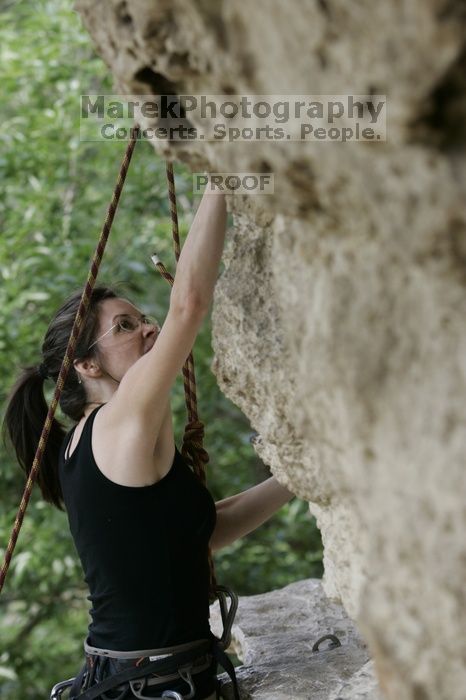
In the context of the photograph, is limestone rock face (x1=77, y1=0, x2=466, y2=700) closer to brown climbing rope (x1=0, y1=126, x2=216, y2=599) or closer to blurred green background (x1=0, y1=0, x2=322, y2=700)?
brown climbing rope (x1=0, y1=126, x2=216, y2=599)

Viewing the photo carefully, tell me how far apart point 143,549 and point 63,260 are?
2411mm

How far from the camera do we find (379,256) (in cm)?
109

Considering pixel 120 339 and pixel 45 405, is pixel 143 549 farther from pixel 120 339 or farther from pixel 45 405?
pixel 45 405

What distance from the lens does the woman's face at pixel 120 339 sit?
208 centimetres

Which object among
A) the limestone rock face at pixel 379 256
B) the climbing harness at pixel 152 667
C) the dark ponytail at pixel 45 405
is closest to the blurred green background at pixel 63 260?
the dark ponytail at pixel 45 405

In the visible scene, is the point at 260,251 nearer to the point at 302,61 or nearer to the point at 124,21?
the point at 124,21

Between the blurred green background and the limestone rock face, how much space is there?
9.02 ft

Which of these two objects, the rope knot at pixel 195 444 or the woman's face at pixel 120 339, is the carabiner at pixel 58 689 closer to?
the rope knot at pixel 195 444

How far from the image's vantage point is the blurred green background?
13.3ft

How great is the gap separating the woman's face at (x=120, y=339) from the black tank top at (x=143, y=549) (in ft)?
0.53

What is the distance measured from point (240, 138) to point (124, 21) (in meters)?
0.30

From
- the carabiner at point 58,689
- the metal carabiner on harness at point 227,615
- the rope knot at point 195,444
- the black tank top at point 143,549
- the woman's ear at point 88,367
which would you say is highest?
the woman's ear at point 88,367

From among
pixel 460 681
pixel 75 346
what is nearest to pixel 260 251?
pixel 75 346

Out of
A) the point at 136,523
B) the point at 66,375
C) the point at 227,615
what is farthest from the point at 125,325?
the point at 227,615
